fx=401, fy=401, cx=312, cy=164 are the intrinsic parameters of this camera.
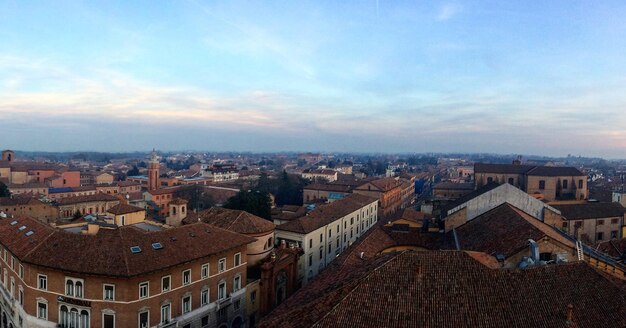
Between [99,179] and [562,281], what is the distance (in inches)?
4327

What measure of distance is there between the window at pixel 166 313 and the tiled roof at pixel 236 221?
8.62 meters

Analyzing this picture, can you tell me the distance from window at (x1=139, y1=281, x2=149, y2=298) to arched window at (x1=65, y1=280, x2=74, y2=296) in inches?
138

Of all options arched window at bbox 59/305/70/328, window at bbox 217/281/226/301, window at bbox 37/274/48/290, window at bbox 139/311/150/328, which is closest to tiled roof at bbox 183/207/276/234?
window at bbox 217/281/226/301

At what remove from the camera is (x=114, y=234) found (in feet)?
70.3

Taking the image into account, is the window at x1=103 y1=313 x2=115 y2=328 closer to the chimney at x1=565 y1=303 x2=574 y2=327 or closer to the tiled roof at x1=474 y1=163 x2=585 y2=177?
the chimney at x1=565 y1=303 x2=574 y2=327

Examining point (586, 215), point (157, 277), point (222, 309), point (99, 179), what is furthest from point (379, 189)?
point (99, 179)

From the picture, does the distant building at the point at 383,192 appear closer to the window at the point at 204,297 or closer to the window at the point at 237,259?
the window at the point at 237,259

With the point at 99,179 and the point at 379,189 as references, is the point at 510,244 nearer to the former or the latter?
the point at 379,189

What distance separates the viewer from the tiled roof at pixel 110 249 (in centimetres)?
1978

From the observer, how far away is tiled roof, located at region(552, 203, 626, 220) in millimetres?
41309

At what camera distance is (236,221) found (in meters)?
30.6

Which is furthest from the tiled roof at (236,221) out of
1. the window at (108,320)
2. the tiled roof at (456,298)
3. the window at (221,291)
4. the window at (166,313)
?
the tiled roof at (456,298)

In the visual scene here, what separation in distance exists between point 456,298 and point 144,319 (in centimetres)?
1571

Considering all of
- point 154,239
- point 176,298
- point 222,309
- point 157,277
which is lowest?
point 222,309
